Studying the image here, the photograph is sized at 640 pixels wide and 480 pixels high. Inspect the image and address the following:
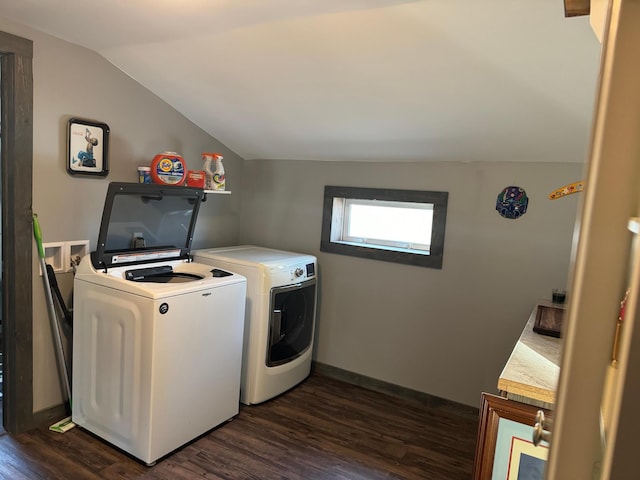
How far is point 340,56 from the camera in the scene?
2068 mm

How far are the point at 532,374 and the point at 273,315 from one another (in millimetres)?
1647

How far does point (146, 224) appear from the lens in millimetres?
2723

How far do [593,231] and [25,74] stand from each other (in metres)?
2.51

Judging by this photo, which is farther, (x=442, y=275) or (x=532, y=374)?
(x=442, y=275)

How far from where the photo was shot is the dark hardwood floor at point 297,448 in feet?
7.02

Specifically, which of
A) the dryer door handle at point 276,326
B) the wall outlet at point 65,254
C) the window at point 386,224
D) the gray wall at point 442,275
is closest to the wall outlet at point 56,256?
the wall outlet at point 65,254

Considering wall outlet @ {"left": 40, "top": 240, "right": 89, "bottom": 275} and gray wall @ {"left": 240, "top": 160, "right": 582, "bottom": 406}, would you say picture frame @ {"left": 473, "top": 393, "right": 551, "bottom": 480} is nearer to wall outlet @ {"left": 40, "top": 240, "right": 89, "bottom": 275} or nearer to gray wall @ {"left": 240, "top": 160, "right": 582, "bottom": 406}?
gray wall @ {"left": 240, "top": 160, "right": 582, "bottom": 406}

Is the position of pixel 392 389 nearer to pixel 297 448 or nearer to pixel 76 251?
pixel 297 448

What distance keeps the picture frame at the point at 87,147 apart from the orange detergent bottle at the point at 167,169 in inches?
11.2

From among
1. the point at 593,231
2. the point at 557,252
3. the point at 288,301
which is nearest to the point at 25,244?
the point at 288,301

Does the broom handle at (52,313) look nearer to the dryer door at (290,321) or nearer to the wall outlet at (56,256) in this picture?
the wall outlet at (56,256)

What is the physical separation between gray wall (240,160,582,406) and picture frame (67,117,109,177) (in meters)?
1.23

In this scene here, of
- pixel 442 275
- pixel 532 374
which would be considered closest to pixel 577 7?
pixel 532 374

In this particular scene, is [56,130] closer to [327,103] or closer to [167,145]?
[167,145]
